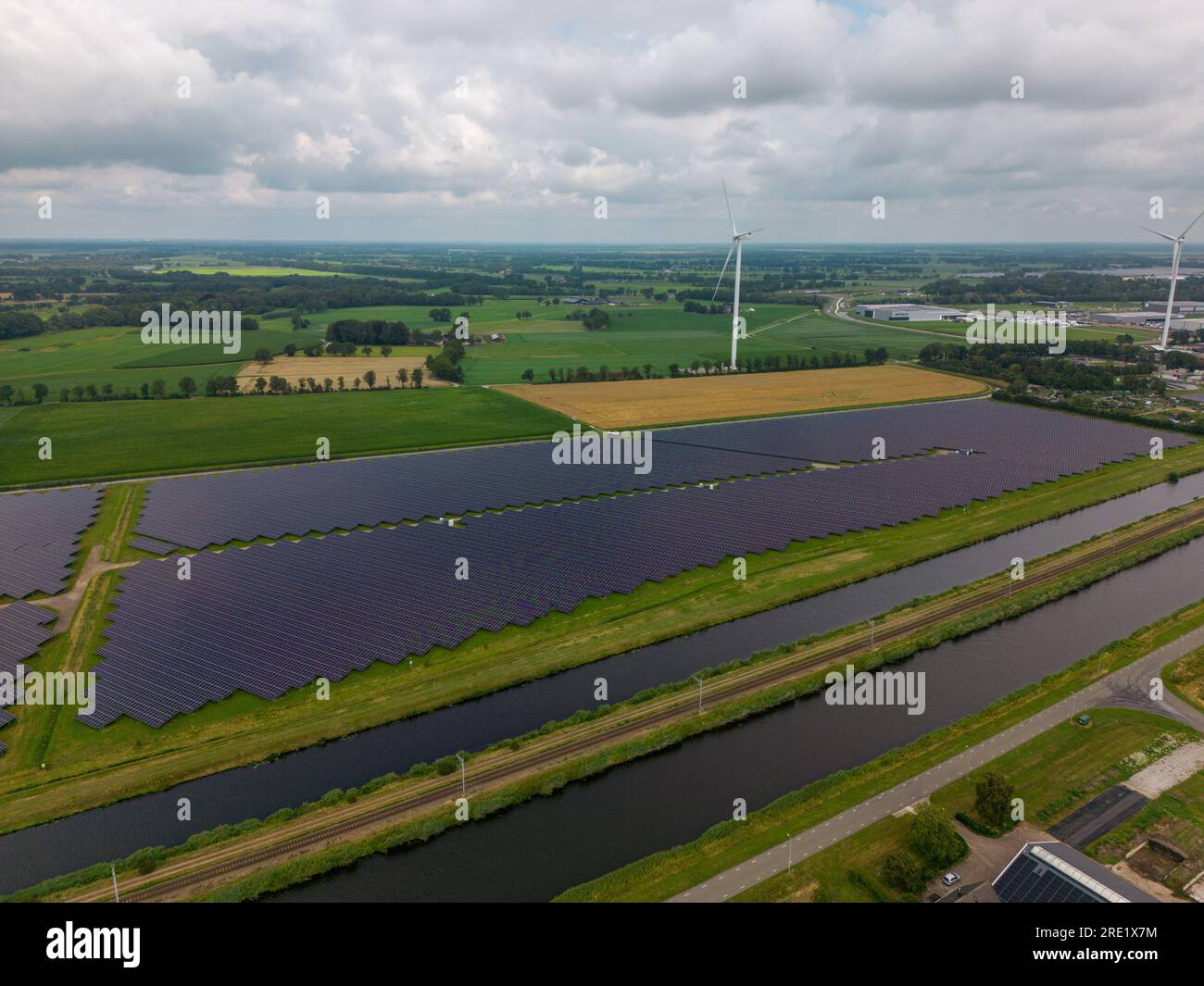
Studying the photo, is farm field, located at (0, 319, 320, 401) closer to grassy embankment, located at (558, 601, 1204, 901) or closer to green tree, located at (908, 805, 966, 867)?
grassy embankment, located at (558, 601, 1204, 901)

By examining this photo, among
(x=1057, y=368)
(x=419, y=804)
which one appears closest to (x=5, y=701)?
(x=419, y=804)

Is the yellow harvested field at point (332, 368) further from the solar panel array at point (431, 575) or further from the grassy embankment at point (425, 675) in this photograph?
the grassy embankment at point (425, 675)

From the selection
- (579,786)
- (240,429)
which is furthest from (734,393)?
(579,786)

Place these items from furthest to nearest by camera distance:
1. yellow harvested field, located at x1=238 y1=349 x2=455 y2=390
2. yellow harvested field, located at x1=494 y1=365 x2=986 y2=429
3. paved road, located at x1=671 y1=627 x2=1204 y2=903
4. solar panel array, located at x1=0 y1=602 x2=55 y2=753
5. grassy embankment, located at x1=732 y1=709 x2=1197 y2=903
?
yellow harvested field, located at x1=238 y1=349 x2=455 y2=390 → yellow harvested field, located at x1=494 y1=365 x2=986 y2=429 → solar panel array, located at x1=0 y1=602 x2=55 y2=753 → paved road, located at x1=671 y1=627 x2=1204 y2=903 → grassy embankment, located at x1=732 y1=709 x2=1197 y2=903

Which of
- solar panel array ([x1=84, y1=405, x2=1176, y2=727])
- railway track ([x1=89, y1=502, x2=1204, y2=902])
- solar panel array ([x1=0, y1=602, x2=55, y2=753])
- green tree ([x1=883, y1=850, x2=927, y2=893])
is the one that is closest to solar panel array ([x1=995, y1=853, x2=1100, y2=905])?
green tree ([x1=883, y1=850, x2=927, y2=893])

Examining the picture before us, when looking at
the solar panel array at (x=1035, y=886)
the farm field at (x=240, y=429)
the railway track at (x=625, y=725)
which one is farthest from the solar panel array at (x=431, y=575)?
the solar panel array at (x=1035, y=886)

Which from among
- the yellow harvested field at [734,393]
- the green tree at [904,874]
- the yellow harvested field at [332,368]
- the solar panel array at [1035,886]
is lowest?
the green tree at [904,874]
